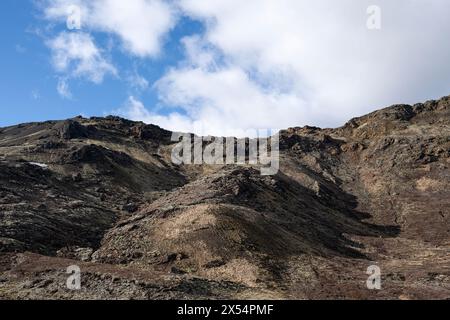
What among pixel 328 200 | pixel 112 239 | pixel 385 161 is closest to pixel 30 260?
pixel 112 239

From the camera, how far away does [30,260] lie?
116 ft

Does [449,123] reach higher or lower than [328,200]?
higher

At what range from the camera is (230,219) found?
42.4 m

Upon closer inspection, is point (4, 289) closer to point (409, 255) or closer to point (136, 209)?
point (136, 209)

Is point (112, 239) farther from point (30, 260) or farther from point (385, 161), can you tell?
point (385, 161)

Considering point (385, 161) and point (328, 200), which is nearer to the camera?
point (328, 200)

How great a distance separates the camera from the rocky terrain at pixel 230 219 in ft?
108

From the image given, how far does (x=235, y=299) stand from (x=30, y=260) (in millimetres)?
15473

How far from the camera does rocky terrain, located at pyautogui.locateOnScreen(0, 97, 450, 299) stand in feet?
108
